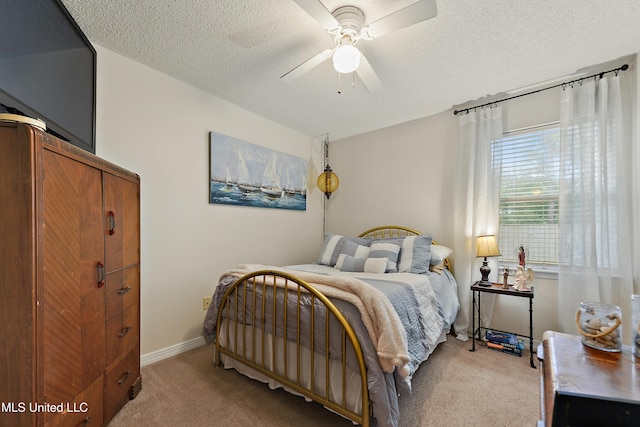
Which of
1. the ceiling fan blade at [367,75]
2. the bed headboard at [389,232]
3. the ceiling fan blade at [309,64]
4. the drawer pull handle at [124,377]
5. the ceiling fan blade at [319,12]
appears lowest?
the drawer pull handle at [124,377]

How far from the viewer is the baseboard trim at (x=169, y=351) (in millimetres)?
2156

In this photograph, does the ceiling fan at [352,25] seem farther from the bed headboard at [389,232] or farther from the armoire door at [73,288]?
the bed headboard at [389,232]

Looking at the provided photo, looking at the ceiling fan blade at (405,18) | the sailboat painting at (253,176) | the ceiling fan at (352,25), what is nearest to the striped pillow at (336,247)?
the sailboat painting at (253,176)

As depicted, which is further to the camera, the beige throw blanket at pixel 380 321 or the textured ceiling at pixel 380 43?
the textured ceiling at pixel 380 43

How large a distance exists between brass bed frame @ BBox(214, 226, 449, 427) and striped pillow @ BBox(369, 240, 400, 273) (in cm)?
112

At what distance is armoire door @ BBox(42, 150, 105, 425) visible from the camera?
1033 mm

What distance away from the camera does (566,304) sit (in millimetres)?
2168

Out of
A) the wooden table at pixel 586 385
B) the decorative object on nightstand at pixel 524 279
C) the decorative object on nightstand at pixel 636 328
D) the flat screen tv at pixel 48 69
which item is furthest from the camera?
the decorative object on nightstand at pixel 524 279

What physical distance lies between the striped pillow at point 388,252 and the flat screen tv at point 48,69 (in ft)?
7.73

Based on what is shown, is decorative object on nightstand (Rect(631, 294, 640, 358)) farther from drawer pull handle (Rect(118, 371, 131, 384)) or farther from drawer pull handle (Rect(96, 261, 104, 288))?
drawer pull handle (Rect(118, 371, 131, 384))

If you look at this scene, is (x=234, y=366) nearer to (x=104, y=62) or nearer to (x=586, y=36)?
(x=104, y=62)

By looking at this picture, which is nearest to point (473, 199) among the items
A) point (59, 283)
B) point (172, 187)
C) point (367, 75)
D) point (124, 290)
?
point (367, 75)

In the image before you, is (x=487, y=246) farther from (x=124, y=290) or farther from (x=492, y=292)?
(x=124, y=290)

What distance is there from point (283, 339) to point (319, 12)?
1839 millimetres
